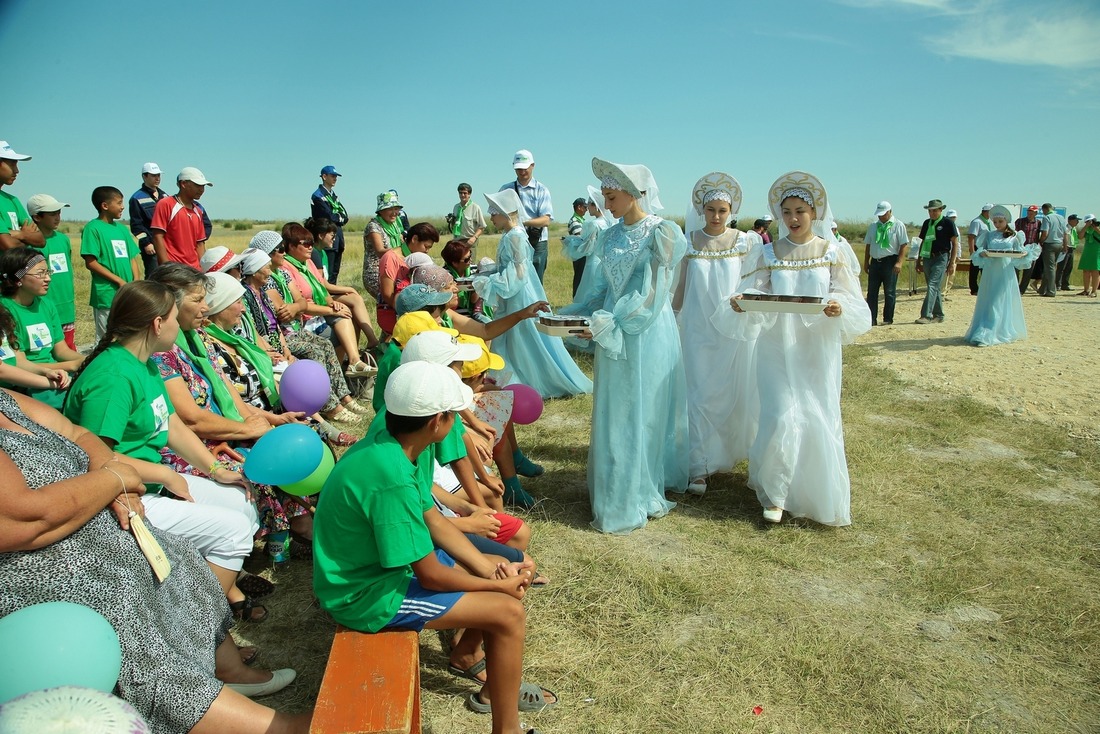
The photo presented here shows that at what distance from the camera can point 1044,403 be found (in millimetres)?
7609

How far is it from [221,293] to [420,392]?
8.69 feet

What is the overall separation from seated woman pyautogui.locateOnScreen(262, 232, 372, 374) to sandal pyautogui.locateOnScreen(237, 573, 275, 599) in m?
2.95

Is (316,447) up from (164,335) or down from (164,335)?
down

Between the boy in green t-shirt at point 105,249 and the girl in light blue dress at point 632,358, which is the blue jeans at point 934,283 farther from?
the boy in green t-shirt at point 105,249

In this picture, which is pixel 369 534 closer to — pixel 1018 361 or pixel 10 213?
pixel 10 213

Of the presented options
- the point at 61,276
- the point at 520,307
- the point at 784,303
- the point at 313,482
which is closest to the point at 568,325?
the point at 784,303

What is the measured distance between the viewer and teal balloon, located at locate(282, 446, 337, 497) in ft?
12.7

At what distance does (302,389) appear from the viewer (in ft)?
16.3

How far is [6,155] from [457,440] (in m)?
5.62

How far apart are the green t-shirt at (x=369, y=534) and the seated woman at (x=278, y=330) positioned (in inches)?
130

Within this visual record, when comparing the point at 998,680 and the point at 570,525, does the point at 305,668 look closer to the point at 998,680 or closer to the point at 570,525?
the point at 570,525

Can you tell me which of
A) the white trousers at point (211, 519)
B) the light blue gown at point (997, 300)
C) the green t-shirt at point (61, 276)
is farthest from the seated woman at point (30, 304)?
the light blue gown at point (997, 300)

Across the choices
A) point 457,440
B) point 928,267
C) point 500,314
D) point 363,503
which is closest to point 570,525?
point 457,440

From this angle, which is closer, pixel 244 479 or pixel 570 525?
pixel 244 479
